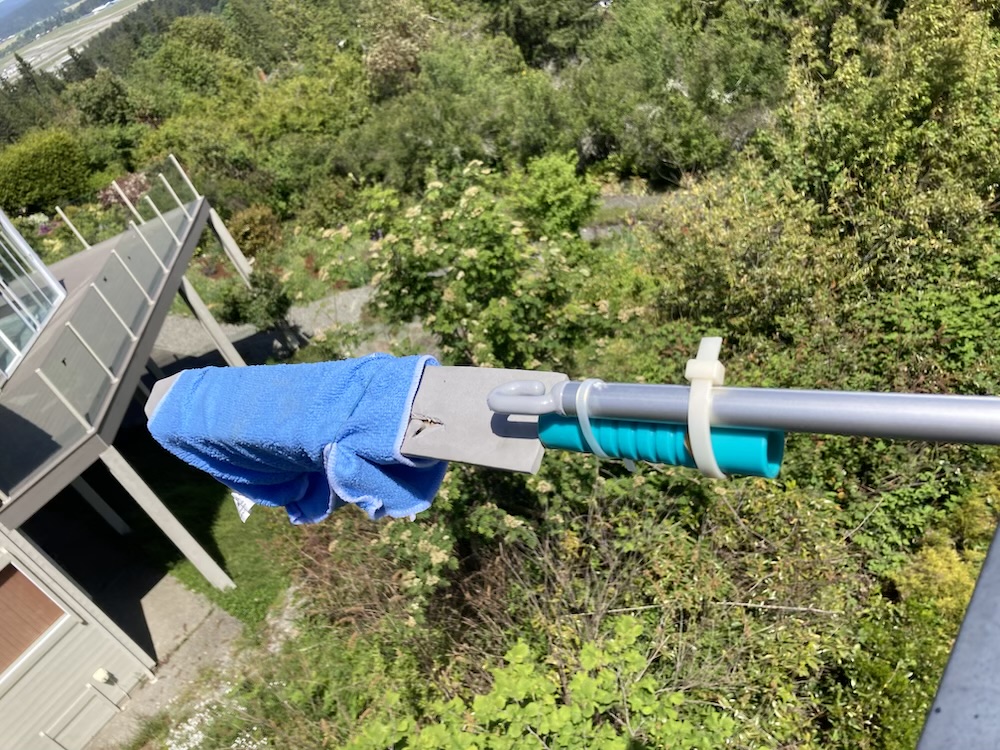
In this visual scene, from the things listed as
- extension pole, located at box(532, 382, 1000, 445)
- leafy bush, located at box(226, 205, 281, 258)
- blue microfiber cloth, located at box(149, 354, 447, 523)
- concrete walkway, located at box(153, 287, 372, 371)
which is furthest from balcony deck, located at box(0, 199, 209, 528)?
leafy bush, located at box(226, 205, 281, 258)

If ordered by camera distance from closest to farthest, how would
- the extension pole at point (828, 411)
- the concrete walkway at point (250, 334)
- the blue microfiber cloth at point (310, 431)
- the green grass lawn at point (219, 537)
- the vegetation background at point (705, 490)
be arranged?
the extension pole at point (828, 411), the blue microfiber cloth at point (310, 431), the vegetation background at point (705, 490), the green grass lawn at point (219, 537), the concrete walkway at point (250, 334)

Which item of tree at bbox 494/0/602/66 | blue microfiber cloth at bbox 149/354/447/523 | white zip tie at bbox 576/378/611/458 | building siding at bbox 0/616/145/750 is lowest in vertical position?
building siding at bbox 0/616/145/750

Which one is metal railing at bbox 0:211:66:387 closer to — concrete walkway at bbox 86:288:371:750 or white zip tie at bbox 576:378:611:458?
concrete walkway at bbox 86:288:371:750

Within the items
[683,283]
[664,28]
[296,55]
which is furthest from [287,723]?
[296,55]

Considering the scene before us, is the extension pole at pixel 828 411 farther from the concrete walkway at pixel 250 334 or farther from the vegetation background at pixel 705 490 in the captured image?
the concrete walkway at pixel 250 334

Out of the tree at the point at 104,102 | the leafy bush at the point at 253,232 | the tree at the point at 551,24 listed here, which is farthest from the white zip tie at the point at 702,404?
the tree at the point at 104,102
